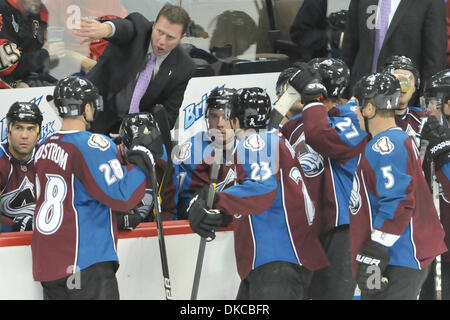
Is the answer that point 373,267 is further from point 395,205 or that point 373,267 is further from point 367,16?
point 367,16

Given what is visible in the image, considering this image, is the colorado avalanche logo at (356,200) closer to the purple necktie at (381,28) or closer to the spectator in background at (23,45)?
the purple necktie at (381,28)

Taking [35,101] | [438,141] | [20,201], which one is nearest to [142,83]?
[35,101]

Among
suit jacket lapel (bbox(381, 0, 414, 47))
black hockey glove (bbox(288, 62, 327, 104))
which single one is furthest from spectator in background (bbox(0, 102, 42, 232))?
suit jacket lapel (bbox(381, 0, 414, 47))

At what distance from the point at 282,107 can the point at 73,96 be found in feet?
3.19

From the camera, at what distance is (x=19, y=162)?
4.43m

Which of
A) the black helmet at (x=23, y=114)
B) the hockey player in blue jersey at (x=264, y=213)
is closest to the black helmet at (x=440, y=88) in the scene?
the hockey player in blue jersey at (x=264, y=213)

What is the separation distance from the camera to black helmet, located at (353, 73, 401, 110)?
3.51m

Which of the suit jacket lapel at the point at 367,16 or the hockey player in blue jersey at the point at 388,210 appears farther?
the suit jacket lapel at the point at 367,16

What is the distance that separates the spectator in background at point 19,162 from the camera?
172 inches

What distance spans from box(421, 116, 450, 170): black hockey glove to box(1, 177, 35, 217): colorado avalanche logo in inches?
79.8

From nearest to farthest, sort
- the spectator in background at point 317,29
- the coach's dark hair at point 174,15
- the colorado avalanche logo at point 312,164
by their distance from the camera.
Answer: the colorado avalanche logo at point 312,164 → the coach's dark hair at point 174,15 → the spectator in background at point 317,29

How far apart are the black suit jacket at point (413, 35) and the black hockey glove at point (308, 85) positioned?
130cm
